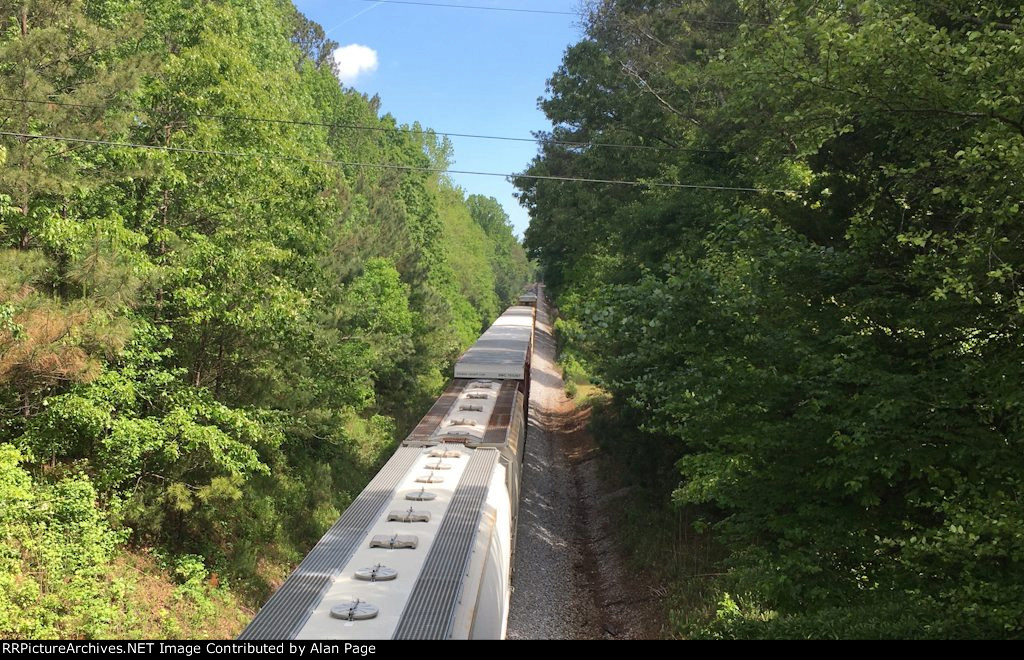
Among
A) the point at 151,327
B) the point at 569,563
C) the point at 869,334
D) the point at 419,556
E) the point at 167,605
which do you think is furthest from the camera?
the point at 569,563

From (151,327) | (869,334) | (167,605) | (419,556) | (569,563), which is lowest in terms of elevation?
(569,563)

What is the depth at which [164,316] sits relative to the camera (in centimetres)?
1441

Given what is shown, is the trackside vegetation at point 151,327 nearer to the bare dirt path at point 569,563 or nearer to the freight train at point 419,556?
the freight train at point 419,556

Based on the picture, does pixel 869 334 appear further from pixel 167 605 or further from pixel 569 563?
pixel 167 605

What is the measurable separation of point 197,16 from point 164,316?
6361mm

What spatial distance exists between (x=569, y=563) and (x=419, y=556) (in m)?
10.8

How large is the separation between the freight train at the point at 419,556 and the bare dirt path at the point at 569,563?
333cm

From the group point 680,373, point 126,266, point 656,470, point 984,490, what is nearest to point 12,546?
point 126,266

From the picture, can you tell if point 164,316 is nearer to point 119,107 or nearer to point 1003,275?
point 119,107

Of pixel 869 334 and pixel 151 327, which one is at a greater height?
pixel 869 334

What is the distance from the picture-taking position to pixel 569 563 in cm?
1773

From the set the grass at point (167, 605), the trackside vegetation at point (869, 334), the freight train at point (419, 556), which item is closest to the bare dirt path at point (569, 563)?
the trackside vegetation at point (869, 334)

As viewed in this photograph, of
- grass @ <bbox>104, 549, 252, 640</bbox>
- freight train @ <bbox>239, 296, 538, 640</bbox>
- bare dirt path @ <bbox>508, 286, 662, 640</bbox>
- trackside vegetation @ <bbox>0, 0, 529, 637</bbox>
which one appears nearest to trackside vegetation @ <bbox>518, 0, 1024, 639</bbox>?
bare dirt path @ <bbox>508, 286, 662, 640</bbox>

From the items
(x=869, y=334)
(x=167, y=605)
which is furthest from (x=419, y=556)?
(x=167, y=605)
